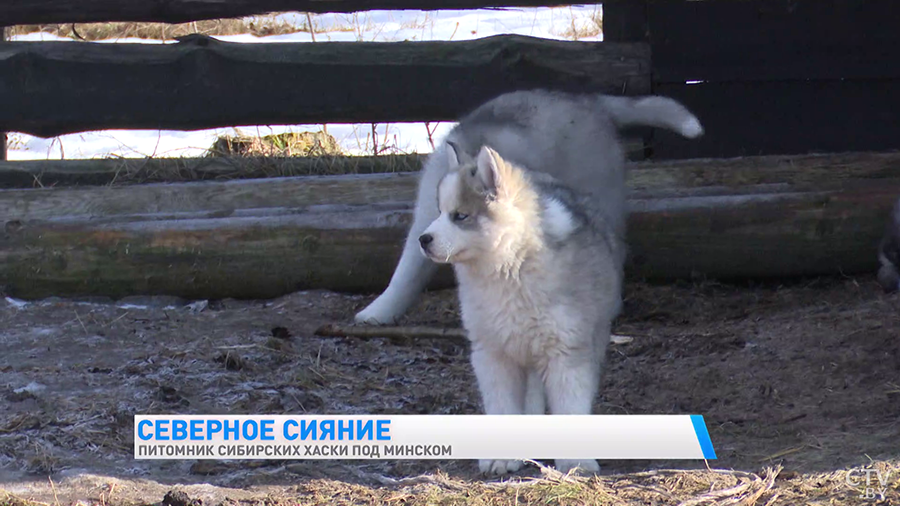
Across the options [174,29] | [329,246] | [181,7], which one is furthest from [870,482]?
[174,29]

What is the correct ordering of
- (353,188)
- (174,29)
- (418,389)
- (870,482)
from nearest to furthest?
1. (870,482)
2. (418,389)
3. (353,188)
4. (174,29)

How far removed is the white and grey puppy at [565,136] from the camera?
4.42m

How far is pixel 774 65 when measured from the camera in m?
5.98

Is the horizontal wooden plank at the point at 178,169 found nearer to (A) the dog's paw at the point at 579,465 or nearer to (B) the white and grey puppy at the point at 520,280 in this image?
(B) the white and grey puppy at the point at 520,280

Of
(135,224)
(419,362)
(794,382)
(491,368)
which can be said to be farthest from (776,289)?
(135,224)

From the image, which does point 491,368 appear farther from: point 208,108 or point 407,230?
point 208,108

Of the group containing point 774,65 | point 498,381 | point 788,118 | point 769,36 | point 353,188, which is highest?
point 769,36

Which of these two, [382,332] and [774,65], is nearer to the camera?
[382,332]

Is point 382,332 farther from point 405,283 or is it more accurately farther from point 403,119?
point 403,119

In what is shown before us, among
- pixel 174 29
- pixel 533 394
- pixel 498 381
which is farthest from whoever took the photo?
pixel 174 29

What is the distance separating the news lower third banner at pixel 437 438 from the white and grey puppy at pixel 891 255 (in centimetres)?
221

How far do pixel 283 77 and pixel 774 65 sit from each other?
2.62m

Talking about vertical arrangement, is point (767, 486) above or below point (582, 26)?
below

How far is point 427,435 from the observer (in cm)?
343
